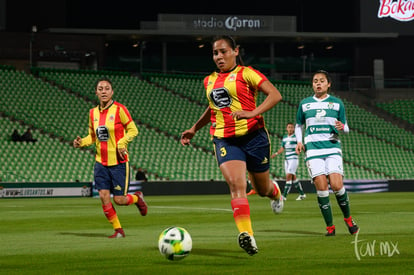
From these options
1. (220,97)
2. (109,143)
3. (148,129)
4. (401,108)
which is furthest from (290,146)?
(401,108)

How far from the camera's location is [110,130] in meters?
12.7

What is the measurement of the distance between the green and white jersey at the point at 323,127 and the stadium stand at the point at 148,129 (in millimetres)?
22050

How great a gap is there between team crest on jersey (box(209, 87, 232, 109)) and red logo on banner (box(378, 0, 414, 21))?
47.0m

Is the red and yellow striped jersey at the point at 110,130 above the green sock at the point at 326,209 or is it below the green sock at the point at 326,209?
above

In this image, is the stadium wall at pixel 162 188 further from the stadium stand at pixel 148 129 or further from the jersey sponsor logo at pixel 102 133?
the jersey sponsor logo at pixel 102 133

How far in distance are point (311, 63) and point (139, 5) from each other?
13.3m

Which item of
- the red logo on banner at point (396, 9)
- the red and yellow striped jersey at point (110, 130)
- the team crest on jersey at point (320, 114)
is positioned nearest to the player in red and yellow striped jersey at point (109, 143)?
the red and yellow striped jersey at point (110, 130)

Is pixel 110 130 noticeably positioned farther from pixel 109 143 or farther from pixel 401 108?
pixel 401 108

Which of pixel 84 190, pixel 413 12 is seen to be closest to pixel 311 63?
pixel 413 12

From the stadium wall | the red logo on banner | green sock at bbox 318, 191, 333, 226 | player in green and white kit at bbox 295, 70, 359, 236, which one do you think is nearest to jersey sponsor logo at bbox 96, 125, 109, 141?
player in green and white kit at bbox 295, 70, 359, 236

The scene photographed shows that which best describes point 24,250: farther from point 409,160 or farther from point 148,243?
point 409,160

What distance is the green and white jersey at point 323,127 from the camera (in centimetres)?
1211

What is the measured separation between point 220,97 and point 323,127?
3.05 metres

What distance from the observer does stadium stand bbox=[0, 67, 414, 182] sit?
113 ft
